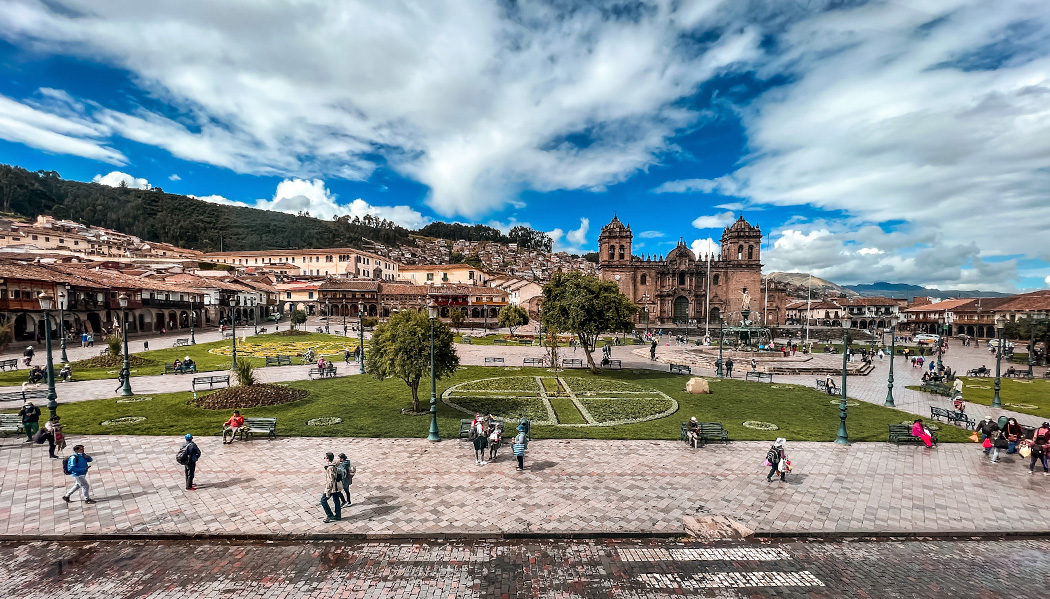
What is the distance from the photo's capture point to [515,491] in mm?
9539

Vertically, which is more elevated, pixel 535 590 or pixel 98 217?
pixel 98 217

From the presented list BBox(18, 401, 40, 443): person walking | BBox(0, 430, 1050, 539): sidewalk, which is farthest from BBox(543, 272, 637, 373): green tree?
BBox(18, 401, 40, 443): person walking

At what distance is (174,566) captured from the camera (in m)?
6.87

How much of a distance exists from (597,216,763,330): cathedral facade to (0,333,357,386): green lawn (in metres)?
47.5

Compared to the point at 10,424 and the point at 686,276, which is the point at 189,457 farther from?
the point at 686,276

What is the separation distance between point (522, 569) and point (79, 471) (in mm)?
8856

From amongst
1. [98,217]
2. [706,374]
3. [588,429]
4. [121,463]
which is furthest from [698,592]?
[98,217]

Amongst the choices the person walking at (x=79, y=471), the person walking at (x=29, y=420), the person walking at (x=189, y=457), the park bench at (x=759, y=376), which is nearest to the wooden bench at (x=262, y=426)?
the person walking at (x=189, y=457)

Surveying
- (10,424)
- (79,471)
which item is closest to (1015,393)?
(79,471)

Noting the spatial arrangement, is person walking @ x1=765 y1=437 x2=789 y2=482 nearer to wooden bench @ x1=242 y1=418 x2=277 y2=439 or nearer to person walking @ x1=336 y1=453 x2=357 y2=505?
person walking @ x1=336 y1=453 x2=357 y2=505

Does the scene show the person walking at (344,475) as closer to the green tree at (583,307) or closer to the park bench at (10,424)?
the park bench at (10,424)

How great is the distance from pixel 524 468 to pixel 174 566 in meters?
6.87

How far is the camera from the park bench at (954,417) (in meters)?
15.2

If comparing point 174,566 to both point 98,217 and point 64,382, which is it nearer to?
point 64,382
